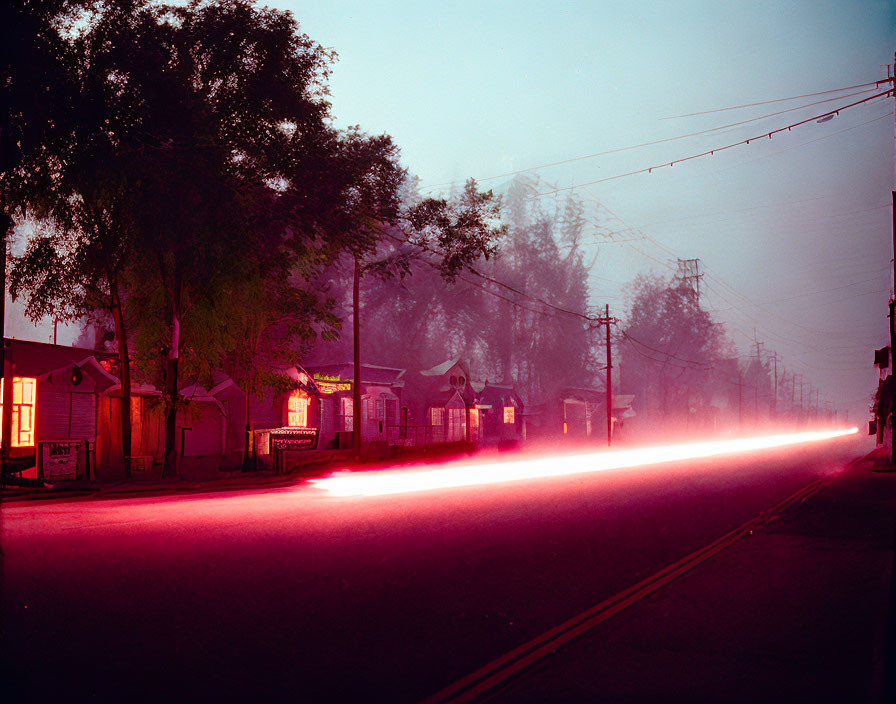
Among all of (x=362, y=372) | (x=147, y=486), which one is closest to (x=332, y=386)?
(x=362, y=372)

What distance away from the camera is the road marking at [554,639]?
5098 mm

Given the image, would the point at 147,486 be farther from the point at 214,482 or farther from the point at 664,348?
the point at 664,348

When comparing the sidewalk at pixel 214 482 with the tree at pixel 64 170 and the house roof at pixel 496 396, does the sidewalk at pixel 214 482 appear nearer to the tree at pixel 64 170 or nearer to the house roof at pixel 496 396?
the tree at pixel 64 170

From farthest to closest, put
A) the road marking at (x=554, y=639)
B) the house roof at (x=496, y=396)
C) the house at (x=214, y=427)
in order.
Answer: the house roof at (x=496, y=396), the house at (x=214, y=427), the road marking at (x=554, y=639)

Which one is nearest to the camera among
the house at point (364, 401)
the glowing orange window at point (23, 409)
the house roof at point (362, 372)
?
the glowing orange window at point (23, 409)

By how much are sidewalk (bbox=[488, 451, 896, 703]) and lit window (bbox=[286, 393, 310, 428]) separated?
105 ft

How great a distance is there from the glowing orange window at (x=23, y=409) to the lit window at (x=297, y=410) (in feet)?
49.8

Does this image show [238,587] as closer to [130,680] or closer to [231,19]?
[130,680]

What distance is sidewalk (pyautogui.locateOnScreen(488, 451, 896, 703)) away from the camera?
520cm

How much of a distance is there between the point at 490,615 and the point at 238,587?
2.76 metres

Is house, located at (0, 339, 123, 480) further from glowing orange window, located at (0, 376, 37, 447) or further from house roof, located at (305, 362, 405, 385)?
house roof, located at (305, 362, 405, 385)

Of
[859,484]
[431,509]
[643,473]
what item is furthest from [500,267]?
[431,509]

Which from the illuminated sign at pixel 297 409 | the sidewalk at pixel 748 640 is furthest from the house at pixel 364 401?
the sidewalk at pixel 748 640

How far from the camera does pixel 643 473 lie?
29.0 metres
